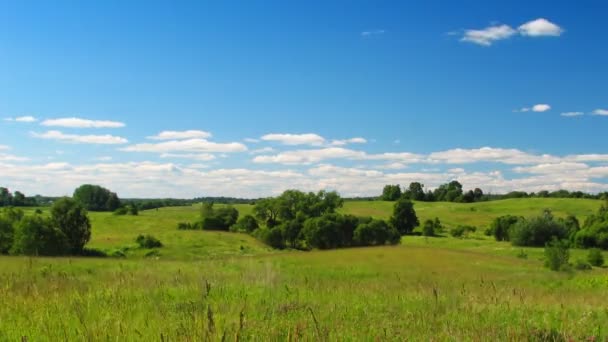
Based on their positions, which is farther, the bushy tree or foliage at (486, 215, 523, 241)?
foliage at (486, 215, 523, 241)

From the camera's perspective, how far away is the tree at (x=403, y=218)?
136m

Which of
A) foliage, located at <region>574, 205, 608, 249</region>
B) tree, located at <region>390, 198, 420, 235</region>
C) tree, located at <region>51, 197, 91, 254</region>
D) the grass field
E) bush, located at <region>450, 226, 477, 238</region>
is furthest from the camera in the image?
tree, located at <region>390, 198, 420, 235</region>

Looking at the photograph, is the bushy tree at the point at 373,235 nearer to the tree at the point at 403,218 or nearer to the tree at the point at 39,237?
the tree at the point at 403,218

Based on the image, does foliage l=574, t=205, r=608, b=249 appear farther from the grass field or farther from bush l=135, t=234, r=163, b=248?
the grass field

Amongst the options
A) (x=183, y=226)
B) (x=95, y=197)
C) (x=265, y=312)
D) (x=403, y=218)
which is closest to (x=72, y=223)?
(x=183, y=226)

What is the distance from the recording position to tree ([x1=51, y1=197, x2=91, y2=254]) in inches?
3570

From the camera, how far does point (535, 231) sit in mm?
106375

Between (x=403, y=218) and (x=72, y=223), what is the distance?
80335mm

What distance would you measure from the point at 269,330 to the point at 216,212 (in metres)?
141

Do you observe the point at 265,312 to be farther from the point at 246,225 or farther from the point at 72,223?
the point at 246,225

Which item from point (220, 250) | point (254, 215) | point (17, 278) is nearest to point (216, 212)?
point (254, 215)

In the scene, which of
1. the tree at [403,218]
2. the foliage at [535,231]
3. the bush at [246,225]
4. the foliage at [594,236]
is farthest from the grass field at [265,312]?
the tree at [403,218]

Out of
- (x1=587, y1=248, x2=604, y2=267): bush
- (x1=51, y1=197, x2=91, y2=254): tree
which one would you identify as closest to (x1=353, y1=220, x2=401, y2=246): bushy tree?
(x1=587, y1=248, x2=604, y2=267): bush

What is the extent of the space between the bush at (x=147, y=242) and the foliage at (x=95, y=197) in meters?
82.2
